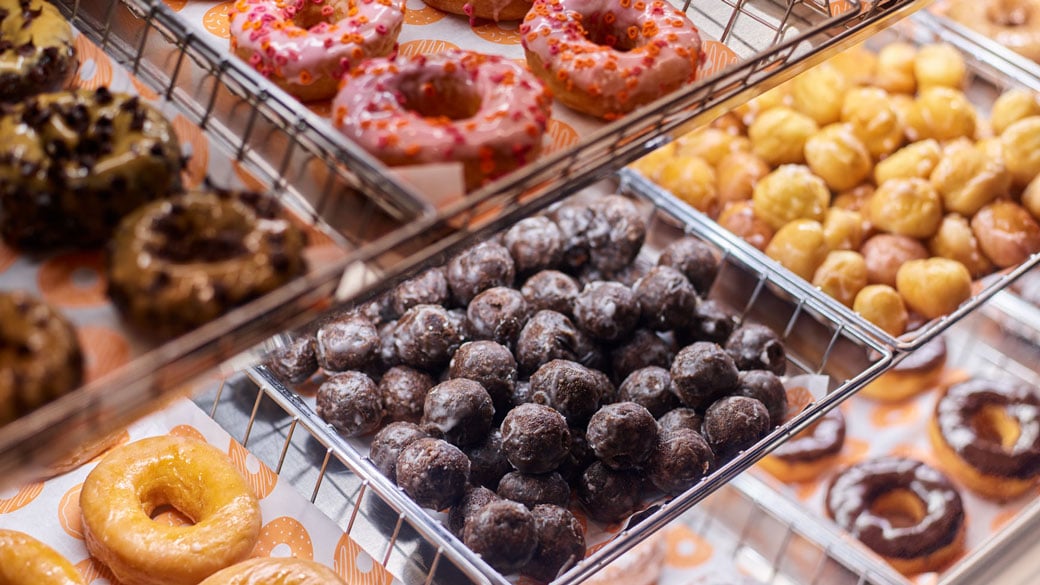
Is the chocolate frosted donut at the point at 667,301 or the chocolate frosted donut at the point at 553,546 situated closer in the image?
the chocolate frosted donut at the point at 553,546

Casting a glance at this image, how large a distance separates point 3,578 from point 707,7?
1544mm

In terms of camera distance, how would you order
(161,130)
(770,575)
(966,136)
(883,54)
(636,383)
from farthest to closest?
(883,54)
(966,136)
(770,575)
(636,383)
(161,130)

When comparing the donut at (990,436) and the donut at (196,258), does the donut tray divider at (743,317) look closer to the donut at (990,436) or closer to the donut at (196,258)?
the donut at (196,258)

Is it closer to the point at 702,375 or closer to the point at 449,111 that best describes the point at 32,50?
the point at 449,111

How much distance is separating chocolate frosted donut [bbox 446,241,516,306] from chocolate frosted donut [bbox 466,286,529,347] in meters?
0.04

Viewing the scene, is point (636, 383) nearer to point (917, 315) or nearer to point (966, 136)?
point (917, 315)

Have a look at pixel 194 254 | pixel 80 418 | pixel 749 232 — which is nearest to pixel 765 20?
pixel 749 232

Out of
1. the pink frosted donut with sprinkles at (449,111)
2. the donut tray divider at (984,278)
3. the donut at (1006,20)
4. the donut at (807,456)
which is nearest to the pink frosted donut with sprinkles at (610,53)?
the pink frosted donut with sprinkles at (449,111)

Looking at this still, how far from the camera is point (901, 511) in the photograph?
2.44 metres

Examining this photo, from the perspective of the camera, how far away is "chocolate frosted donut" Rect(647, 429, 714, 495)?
189cm

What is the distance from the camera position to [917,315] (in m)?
2.67

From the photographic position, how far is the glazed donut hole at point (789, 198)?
2793 mm

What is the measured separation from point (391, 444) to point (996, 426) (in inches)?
64.2

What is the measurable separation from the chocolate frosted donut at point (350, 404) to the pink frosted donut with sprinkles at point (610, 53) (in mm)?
712
